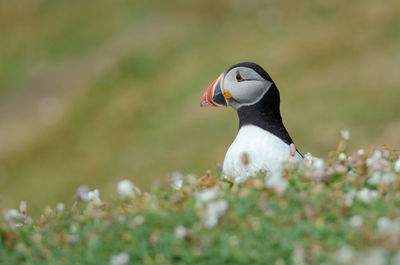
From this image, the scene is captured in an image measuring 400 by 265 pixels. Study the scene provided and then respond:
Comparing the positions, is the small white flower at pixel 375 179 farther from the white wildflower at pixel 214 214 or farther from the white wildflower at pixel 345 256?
the white wildflower at pixel 214 214

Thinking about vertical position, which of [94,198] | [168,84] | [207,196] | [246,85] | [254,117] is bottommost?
[207,196]

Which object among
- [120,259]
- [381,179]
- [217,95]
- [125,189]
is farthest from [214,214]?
[217,95]

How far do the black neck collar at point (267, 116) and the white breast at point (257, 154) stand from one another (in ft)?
0.36

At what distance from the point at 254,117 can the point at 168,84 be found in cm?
2036

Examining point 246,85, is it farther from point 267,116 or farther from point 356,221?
point 356,221

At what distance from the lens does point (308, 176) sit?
5398 millimetres

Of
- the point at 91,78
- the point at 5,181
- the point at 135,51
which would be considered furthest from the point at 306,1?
Answer: the point at 5,181

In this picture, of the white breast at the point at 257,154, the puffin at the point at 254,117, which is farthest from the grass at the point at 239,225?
the puffin at the point at 254,117

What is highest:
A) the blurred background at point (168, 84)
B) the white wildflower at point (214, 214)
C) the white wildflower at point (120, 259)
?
the blurred background at point (168, 84)

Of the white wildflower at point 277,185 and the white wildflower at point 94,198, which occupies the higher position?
the white wildflower at point 94,198

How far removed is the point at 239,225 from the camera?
469 centimetres

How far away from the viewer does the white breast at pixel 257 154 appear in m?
6.34

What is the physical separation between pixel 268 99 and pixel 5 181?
18138mm

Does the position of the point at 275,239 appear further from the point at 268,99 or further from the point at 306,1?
the point at 306,1
